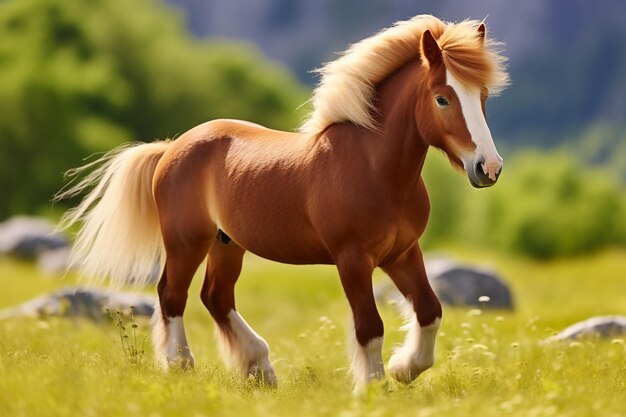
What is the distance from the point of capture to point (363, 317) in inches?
252

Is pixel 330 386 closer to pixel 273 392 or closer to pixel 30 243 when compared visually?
pixel 273 392

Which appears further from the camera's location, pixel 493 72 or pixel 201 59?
pixel 201 59

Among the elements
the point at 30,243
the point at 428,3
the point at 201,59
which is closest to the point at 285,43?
the point at 428,3

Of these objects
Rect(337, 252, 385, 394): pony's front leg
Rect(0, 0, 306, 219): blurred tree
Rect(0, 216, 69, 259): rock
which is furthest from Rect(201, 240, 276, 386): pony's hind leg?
Rect(0, 0, 306, 219): blurred tree

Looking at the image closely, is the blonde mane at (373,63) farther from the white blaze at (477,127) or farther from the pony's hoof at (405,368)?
the pony's hoof at (405,368)

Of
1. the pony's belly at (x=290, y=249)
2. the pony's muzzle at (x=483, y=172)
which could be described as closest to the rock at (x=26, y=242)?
the pony's belly at (x=290, y=249)

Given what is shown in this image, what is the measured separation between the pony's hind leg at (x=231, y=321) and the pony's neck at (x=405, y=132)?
1970 millimetres

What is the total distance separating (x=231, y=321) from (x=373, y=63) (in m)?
2.41

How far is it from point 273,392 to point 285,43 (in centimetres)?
16121

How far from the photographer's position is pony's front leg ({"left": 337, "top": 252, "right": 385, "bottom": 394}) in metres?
6.33

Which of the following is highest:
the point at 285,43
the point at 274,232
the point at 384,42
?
the point at 285,43

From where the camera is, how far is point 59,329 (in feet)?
35.2

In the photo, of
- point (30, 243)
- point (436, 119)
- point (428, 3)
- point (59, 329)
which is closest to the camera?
point (436, 119)

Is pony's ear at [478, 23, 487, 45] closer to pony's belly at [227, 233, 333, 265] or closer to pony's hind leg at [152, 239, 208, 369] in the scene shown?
pony's belly at [227, 233, 333, 265]
